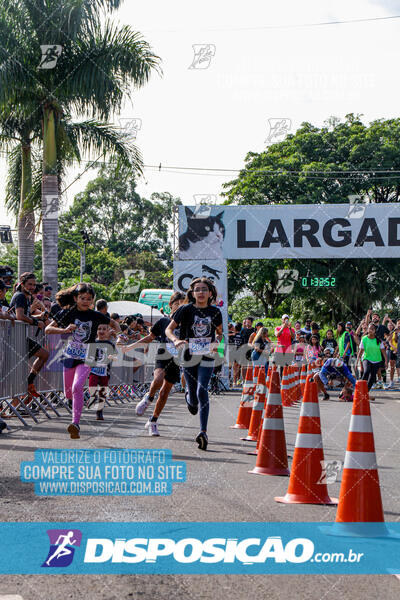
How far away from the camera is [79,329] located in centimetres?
851

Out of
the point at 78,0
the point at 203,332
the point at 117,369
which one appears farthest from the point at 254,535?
the point at 78,0

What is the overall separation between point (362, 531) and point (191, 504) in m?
1.19

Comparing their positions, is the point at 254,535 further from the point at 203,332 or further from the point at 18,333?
the point at 18,333

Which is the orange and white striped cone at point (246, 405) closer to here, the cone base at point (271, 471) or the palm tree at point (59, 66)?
the cone base at point (271, 471)

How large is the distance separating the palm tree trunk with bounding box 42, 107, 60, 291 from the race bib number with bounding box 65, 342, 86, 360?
11.4 m

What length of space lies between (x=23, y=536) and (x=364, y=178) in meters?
36.1

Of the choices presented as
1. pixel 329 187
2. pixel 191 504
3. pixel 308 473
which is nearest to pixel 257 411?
pixel 308 473

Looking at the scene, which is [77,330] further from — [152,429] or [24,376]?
[24,376]

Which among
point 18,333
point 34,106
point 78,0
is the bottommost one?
point 18,333

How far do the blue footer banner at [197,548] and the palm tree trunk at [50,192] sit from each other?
15535mm

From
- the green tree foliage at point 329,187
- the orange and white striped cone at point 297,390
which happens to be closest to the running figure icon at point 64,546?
the orange and white striped cone at point 297,390

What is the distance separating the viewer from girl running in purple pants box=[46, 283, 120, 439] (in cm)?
850

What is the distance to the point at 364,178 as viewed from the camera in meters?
38.8

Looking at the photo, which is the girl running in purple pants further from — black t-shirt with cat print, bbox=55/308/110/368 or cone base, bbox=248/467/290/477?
cone base, bbox=248/467/290/477
